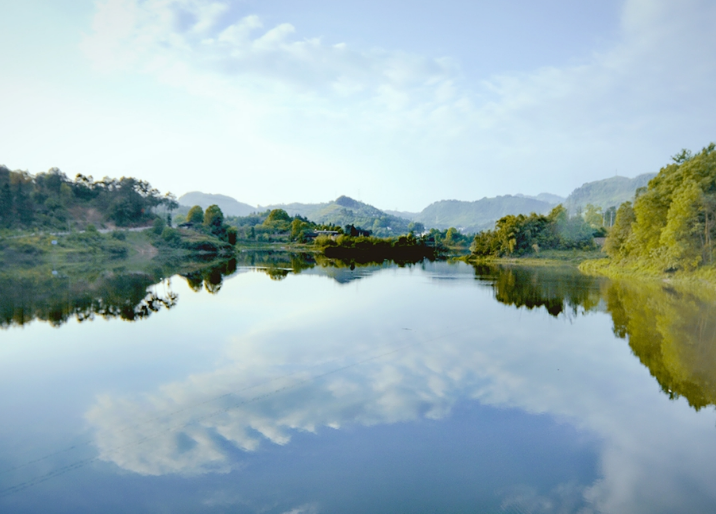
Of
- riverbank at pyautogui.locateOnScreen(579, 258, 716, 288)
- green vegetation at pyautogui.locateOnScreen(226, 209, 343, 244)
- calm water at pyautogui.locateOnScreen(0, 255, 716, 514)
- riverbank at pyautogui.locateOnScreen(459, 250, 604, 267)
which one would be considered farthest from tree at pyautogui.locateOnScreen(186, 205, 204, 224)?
calm water at pyautogui.locateOnScreen(0, 255, 716, 514)

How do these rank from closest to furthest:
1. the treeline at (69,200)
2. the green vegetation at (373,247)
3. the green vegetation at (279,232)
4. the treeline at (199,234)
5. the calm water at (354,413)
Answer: the calm water at (354,413), the treeline at (69,200), the treeline at (199,234), the green vegetation at (373,247), the green vegetation at (279,232)

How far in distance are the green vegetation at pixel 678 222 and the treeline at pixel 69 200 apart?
4922 centimetres

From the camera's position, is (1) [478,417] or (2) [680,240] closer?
(1) [478,417]

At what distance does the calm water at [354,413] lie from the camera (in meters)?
5.32

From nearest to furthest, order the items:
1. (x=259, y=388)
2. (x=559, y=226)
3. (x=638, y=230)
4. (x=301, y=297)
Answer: (x=259, y=388)
(x=301, y=297)
(x=638, y=230)
(x=559, y=226)

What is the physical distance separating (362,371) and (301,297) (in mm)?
10881

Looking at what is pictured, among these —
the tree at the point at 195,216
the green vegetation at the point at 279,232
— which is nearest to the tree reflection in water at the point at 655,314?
the tree at the point at 195,216

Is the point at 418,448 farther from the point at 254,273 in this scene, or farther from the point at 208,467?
the point at 254,273

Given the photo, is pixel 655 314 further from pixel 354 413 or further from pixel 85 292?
pixel 85 292

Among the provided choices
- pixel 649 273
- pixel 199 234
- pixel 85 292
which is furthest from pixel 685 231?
pixel 199 234

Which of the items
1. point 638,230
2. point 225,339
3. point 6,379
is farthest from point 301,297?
point 638,230

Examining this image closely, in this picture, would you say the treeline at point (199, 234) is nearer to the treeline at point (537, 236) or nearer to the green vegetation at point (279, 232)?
the green vegetation at point (279, 232)

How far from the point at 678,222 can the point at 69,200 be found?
181 ft

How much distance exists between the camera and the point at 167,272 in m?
31.0
